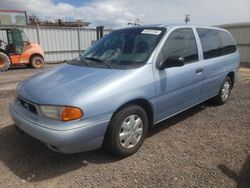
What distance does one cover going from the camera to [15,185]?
2.72m

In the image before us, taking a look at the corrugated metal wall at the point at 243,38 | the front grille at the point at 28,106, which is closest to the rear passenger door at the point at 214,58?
the front grille at the point at 28,106

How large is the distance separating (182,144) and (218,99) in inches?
85.9

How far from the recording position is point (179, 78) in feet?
12.2

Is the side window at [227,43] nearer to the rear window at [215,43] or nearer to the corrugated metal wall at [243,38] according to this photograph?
the rear window at [215,43]

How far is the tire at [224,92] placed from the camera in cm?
530

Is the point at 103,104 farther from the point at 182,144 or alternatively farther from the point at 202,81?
the point at 202,81

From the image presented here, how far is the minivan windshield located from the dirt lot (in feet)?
4.11

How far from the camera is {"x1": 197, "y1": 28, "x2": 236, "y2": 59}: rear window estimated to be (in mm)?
4498

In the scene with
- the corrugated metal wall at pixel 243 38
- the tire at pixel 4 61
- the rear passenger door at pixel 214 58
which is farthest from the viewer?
the corrugated metal wall at pixel 243 38

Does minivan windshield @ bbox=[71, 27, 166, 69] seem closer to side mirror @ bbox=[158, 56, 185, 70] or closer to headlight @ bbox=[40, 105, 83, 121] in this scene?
side mirror @ bbox=[158, 56, 185, 70]

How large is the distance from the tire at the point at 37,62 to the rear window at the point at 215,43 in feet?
32.7

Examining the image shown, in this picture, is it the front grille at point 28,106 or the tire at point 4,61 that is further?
the tire at point 4,61

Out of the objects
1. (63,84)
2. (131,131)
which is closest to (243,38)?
(131,131)

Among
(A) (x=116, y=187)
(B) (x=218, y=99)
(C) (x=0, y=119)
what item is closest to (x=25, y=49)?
(C) (x=0, y=119)
